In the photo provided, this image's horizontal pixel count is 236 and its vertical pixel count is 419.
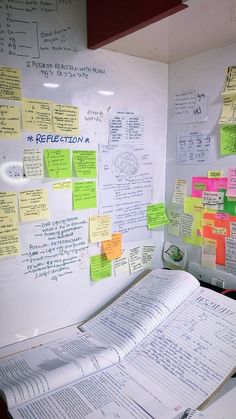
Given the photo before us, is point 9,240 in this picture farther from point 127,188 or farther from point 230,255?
point 230,255

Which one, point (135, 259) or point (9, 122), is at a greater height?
point (9, 122)

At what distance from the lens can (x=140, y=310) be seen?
103 centimetres

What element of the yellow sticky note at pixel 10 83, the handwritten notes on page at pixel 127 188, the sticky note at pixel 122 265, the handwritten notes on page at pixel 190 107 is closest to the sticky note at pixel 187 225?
the handwritten notes on page at pixel 127 188

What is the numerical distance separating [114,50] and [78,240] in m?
0.61

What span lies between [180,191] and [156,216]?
13 centimetres

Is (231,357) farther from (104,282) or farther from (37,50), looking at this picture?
(37,50)

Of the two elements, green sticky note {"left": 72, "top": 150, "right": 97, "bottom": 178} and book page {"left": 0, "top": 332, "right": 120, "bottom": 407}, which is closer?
book page {"left": 0, "top": 332, "right": 120, "bottom": 407}

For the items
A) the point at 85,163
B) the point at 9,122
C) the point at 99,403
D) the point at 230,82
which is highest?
the point at 230,82

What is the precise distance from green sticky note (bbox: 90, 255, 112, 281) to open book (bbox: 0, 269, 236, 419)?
113 millimetres

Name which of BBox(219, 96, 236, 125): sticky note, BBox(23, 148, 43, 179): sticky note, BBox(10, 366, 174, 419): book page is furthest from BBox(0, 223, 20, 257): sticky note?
BBox(219, 96, 236, 125): sticky note

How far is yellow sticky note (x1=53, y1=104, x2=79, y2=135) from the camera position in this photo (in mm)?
963

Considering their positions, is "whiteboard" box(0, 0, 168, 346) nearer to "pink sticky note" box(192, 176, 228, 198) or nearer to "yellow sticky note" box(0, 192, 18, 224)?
"yellow sticky note" box(0, 192, 18, 224)

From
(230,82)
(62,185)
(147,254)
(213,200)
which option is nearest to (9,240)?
(62,185)

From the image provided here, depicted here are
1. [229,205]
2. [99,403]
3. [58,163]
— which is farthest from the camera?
[229,205]
